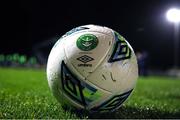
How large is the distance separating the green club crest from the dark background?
110 ft

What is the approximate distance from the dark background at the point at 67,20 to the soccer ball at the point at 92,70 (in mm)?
33274

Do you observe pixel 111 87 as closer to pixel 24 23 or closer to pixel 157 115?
pixel 157 115

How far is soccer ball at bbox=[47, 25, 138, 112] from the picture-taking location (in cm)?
520

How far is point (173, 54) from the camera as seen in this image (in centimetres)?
4806

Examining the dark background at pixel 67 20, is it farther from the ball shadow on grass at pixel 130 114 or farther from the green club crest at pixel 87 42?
the green club crest at pixel 87 42

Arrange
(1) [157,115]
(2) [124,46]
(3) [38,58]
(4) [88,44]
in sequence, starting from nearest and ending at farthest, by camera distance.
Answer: (4) [88,44]
(2) [124,46]
(1) [157,115]
(3) [38,58]

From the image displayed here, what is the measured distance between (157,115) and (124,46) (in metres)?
1.29

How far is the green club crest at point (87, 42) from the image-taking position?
17.1ft

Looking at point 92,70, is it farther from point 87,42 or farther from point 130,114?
point 130,114

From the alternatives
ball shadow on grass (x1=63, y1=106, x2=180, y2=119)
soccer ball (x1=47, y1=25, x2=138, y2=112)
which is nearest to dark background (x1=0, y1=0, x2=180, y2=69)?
ball shadow on grass (x1=63, y1=106, x2=180, y2=119)

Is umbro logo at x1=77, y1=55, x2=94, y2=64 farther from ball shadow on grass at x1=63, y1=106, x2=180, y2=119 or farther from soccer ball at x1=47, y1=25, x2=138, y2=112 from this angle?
ball shadow on grass at x1=63, y1=106, x2=180, y2=119

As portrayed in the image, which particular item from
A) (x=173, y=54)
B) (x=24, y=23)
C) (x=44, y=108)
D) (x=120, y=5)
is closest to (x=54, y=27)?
(x=24, y=23)

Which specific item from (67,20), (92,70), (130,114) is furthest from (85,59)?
(67,20)

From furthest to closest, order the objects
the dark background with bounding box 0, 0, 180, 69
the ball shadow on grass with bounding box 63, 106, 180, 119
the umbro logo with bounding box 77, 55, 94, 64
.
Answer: the dark background with bounding box 0, 0, 180, 69, the ball shadow on grass with bounding box 63, 106, 180, 119, the umbro logo with bounding box 77, 55, 94, 64
